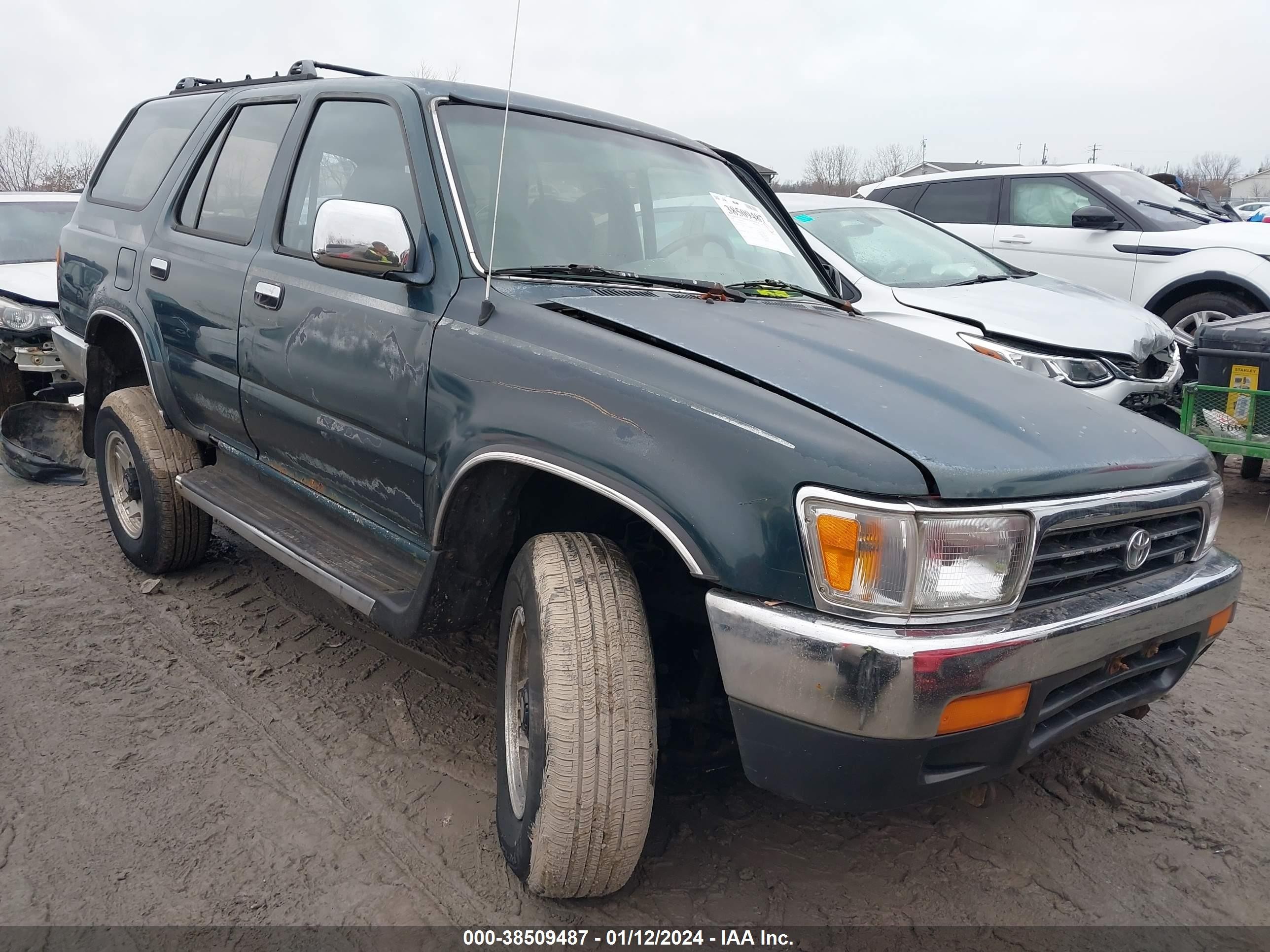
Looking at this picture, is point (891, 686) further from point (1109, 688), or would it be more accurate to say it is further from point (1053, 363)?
point (1053, 363)

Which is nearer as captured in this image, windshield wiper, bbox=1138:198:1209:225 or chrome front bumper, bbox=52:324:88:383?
chrome front bumper, bbox=52:324:88:383

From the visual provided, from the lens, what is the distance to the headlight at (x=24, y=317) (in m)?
6.63

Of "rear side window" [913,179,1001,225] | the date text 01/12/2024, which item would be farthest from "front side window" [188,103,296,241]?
"rear side window" [913,179,1001,225]

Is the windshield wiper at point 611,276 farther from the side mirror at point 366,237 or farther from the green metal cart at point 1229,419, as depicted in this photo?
the green metal cart at point 1229,419

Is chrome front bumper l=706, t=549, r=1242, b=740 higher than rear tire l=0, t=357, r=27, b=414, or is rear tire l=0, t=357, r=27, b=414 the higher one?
chrome front bumper l=706, t=549, r=1242, b=740

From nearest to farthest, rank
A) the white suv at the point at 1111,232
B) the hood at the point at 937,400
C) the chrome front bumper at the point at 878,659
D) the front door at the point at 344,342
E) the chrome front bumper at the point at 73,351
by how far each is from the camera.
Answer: the chrome front bumper at the point at 878,659 → the hood at the point at 937,400 → the front door at the point at 344,342 → the chrome front bumper at the point at 73,351 → the white suv at the point at 1111,232

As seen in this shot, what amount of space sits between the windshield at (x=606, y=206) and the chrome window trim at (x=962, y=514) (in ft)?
3.99

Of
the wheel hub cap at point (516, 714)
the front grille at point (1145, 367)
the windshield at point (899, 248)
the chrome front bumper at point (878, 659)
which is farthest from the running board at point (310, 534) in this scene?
the front grille at point (1145, 367)

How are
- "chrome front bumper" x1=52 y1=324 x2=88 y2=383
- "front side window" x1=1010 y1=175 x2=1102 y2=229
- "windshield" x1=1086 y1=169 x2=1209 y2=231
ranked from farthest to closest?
"front side window" x1=1010 y1=175 x2=1102 y2=229, "windshield" x1=1086 y1=169 x2=1209 y2=231, "chrome front bumper" x1=52 y1=324 x2=88 y2=383

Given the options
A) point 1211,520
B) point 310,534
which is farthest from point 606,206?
point 1211,520

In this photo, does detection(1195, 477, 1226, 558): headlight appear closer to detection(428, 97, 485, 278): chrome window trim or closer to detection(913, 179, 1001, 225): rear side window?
detection(428, 97, 485, 278): chrome window trim

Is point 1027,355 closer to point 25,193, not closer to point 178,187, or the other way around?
point 178,187

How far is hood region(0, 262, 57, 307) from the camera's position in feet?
22.4

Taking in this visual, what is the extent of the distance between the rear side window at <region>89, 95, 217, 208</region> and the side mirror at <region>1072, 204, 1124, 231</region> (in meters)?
5.87
